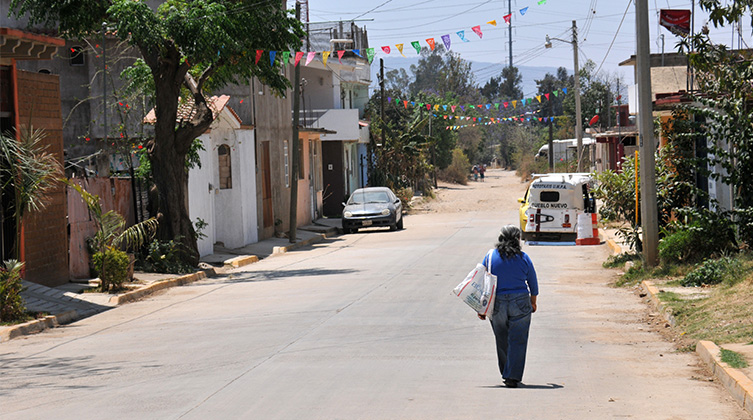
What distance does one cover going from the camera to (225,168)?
28406 millimetres

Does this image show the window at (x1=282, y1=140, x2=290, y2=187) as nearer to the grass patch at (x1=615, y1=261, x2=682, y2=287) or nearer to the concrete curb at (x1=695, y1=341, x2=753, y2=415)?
the grass patch at (x1=615, y1=261, x2=682, y2=287)

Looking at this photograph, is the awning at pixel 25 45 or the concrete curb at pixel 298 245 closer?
the awning at pixel 25 45

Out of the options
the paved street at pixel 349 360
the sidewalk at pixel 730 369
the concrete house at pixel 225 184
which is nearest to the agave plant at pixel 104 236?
the paved street at pixel 349 360

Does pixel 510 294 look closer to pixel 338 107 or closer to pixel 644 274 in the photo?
pixel 644 274

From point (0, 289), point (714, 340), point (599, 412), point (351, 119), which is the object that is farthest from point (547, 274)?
point (351, 119)

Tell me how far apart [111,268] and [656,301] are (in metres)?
9.64

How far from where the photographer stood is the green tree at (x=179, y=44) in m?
19.5

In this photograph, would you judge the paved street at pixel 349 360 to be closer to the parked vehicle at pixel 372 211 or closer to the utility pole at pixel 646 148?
the utility pole at pixel 646 148

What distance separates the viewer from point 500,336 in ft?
29.0

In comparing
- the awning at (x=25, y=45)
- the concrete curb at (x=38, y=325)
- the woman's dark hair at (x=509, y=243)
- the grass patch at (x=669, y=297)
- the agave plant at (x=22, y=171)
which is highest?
the awning at (x=25, y=45)

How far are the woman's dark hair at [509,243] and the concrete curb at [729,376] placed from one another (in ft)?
7.19

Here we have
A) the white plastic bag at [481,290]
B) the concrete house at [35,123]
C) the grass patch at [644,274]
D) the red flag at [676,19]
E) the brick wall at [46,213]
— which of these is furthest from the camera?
the red flag at [676,19]

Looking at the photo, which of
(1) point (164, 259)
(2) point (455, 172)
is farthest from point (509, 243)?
(2) point (455, 172)

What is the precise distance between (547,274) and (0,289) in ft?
34.6
